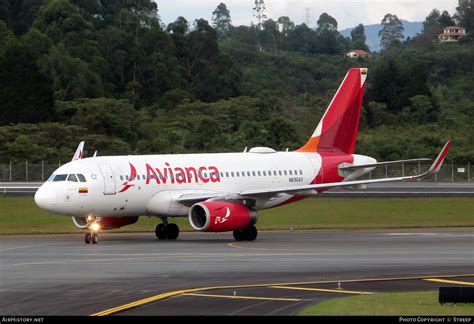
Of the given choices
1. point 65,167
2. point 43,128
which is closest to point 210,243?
point 65,167

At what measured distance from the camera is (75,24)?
A: 14938 centimetres

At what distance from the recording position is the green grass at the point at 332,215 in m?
58.5

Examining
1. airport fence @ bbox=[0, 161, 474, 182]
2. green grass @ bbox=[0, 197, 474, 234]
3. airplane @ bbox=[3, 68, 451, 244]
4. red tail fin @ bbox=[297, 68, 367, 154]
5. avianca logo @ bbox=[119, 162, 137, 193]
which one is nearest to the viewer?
airplane @ bbox=[3, 68, 451, 244]

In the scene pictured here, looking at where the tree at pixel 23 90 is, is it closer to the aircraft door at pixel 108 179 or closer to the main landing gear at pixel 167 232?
the main landing gear at pixel 167 232

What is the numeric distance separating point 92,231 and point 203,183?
19.3ft

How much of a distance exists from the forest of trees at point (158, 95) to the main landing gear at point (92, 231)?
45.4m

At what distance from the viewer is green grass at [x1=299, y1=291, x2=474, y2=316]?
966 inches

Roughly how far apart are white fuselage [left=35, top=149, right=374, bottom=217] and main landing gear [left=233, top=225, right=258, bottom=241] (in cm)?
205

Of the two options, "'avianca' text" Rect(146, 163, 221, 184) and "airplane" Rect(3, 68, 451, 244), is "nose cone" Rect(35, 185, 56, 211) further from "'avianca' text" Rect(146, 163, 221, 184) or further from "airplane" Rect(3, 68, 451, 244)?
"'avianca' text" Rect(146, 163, 221, 184)

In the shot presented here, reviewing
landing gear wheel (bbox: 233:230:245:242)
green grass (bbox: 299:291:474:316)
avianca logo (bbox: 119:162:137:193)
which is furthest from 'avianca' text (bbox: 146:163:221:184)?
green grass (bbox: 299:291:474:316)

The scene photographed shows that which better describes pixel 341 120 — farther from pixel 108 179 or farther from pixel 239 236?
pixel 108 179

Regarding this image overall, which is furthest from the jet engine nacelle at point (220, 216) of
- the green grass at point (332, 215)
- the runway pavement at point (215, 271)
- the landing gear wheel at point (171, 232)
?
the green grass at point (332, 215)

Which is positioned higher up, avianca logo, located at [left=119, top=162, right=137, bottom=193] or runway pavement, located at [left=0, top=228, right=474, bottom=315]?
avianca logo, located at [left=119, top=162, right=137, bottom=193]

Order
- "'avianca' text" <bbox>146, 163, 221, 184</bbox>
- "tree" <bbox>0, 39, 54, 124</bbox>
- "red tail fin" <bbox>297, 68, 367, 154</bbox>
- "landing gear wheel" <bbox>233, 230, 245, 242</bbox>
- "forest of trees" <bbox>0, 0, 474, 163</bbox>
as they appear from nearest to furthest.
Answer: "landing gear wheel" <bbox>233, 230, 245, 242</bbox> < "'avianca' text" <bbox>146, 163, 221, 184</bbox> < "red tail fin" <bbox>297, 68, 367, 154</bbox> < "forest of trees" <bbox>0, 0, 474, 163</bbox> < "tree" <bbox>0, 39, 54, 124</bbox>
